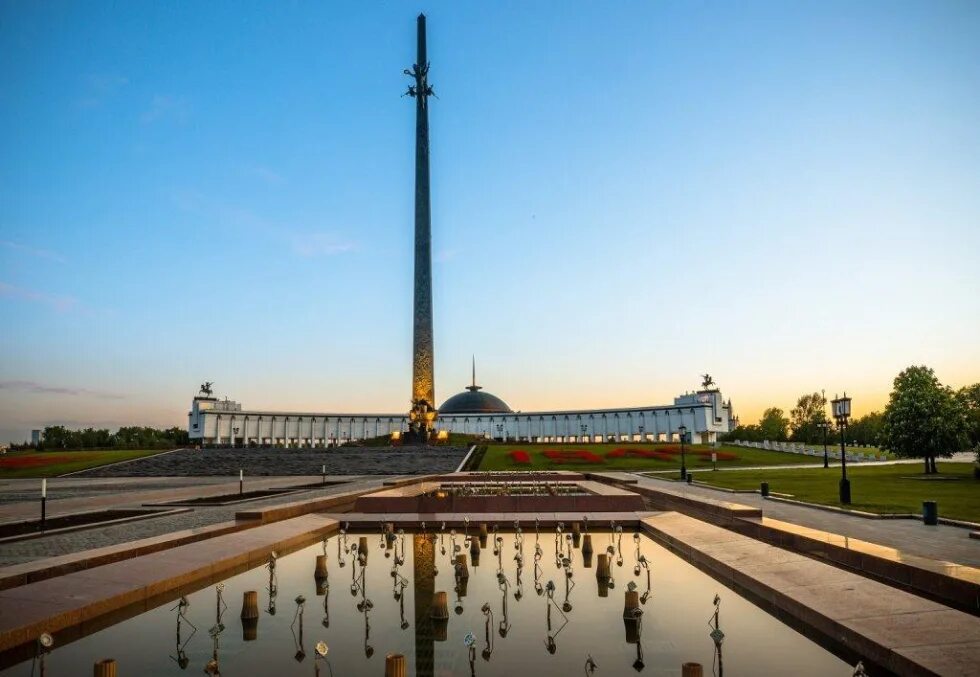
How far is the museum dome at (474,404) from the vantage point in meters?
163

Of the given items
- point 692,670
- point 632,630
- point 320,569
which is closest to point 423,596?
point 320,569

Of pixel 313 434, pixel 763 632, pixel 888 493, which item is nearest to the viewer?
pixel 763 632

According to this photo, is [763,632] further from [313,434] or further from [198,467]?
[313,434]

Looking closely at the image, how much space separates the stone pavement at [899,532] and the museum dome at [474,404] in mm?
141812

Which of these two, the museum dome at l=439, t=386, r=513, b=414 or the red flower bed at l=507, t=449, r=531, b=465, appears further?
the museum dome at l=439, t=386, r=513, b=414

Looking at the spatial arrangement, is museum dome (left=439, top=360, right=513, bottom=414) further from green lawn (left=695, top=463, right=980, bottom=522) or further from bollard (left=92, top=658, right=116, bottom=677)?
bollard (left=92, top=658, right=116, bottom=677)

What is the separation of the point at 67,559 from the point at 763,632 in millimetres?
12009

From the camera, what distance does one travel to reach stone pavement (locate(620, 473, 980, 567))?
42.8ft

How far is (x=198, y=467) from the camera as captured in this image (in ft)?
191

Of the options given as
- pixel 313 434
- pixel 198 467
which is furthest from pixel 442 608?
pixel 313 434

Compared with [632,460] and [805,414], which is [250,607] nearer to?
[632,460]

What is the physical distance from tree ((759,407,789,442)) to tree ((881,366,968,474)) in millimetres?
108699

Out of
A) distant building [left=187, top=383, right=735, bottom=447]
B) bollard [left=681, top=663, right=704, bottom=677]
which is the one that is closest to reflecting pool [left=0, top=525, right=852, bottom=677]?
bollard [left=681, top=663, right=704, bottom=677]

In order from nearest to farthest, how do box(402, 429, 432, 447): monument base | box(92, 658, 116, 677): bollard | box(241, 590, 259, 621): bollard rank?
box(92, 658, 116, 677): bollard < box(241, 590, 259, 621): bollard < box(402, 429, 432, 447): monument base
